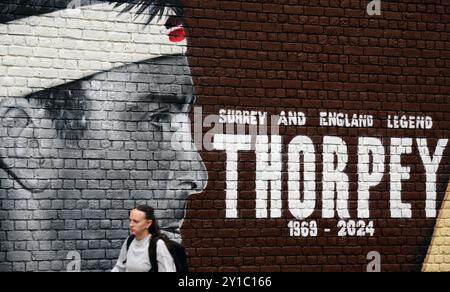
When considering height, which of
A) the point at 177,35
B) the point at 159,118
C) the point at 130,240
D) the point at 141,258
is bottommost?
the point at 141,258

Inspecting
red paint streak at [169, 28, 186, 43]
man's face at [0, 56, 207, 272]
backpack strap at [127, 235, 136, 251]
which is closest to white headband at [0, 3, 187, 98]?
red paint streak at [169, 28, 186, 43]

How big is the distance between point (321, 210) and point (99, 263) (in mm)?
2364

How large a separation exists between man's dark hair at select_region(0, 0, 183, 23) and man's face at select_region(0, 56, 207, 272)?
51 cm

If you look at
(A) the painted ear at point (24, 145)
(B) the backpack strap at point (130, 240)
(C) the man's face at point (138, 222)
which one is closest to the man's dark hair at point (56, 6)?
(A) the painted ear at point (24, 145)

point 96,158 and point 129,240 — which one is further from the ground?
point 96,158

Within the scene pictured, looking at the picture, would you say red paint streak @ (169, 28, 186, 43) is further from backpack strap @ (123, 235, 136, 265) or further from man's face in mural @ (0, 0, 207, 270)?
backpack strap @ (123, 235, 136, 265)

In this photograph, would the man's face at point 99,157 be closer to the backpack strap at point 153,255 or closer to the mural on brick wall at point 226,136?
the mural on brick wall at point 226,136

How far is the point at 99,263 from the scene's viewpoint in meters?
8.20

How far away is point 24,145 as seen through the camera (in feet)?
26.2

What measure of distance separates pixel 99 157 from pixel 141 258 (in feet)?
3.53

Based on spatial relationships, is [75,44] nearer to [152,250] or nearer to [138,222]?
[138,222]

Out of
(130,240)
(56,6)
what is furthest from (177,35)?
(130,240)

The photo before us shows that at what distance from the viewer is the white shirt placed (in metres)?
8.27
